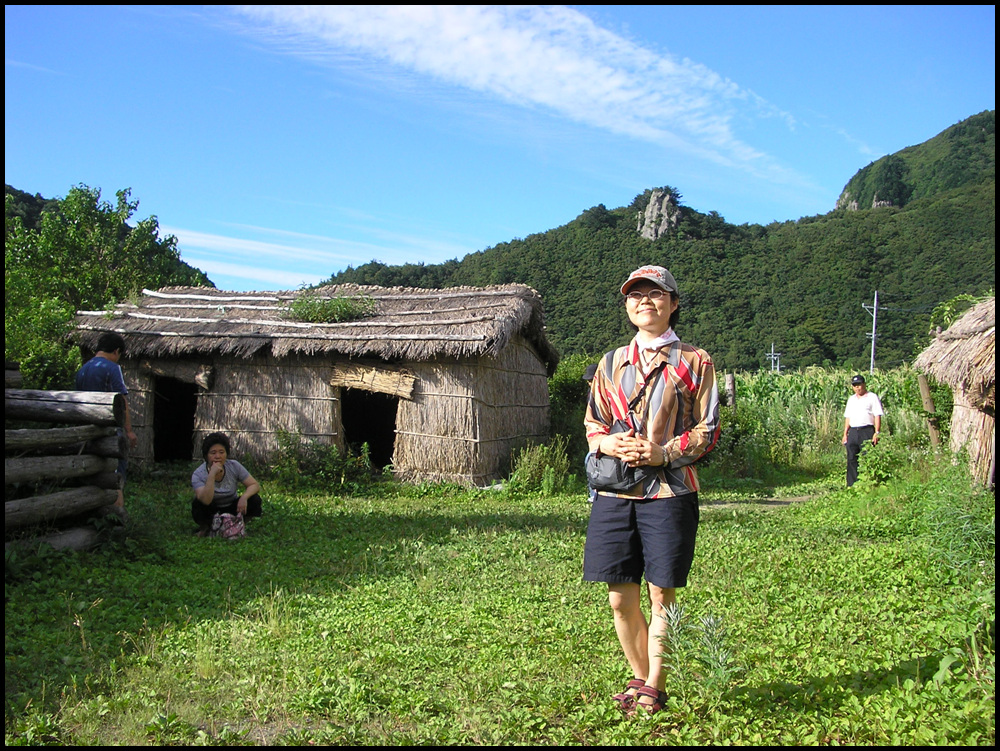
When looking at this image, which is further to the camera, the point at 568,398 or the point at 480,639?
the point at 568,398

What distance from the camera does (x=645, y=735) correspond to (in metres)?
3.46

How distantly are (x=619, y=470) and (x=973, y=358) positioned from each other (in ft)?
19.9

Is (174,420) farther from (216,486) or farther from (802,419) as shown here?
(802,419)

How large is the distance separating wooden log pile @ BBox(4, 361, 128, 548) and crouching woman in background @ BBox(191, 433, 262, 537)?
0.82 meters

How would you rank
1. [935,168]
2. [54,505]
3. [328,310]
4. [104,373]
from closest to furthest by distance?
[54,505]
[104,373]
[328,310]
[935,168]

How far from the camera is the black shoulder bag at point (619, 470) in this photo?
354cm

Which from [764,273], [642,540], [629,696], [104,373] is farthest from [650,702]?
[764,273]

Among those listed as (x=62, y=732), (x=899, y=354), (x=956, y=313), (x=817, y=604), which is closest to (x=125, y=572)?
(x=62, y=732)

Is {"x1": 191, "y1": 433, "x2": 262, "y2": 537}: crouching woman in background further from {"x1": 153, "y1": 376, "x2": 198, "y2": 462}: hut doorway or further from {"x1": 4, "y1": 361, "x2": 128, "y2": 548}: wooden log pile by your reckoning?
{"x1": 153, "y1": 376, "x2": 198, "y2": 462}: hut doorway

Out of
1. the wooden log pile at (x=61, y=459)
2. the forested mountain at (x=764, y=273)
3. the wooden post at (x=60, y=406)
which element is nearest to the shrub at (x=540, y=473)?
the wooden log pile at (x=61, y=459)

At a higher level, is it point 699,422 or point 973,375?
point 973,375

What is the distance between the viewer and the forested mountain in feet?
129

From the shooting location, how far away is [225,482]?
834cm

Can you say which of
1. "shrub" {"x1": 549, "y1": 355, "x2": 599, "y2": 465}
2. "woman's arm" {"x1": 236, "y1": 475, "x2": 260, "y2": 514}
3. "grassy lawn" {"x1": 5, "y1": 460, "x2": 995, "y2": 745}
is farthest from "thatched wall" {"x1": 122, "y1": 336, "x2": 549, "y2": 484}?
"woman's arm" {"x1": 236, "y1": 475, "x2": 260, "y2": 514}
